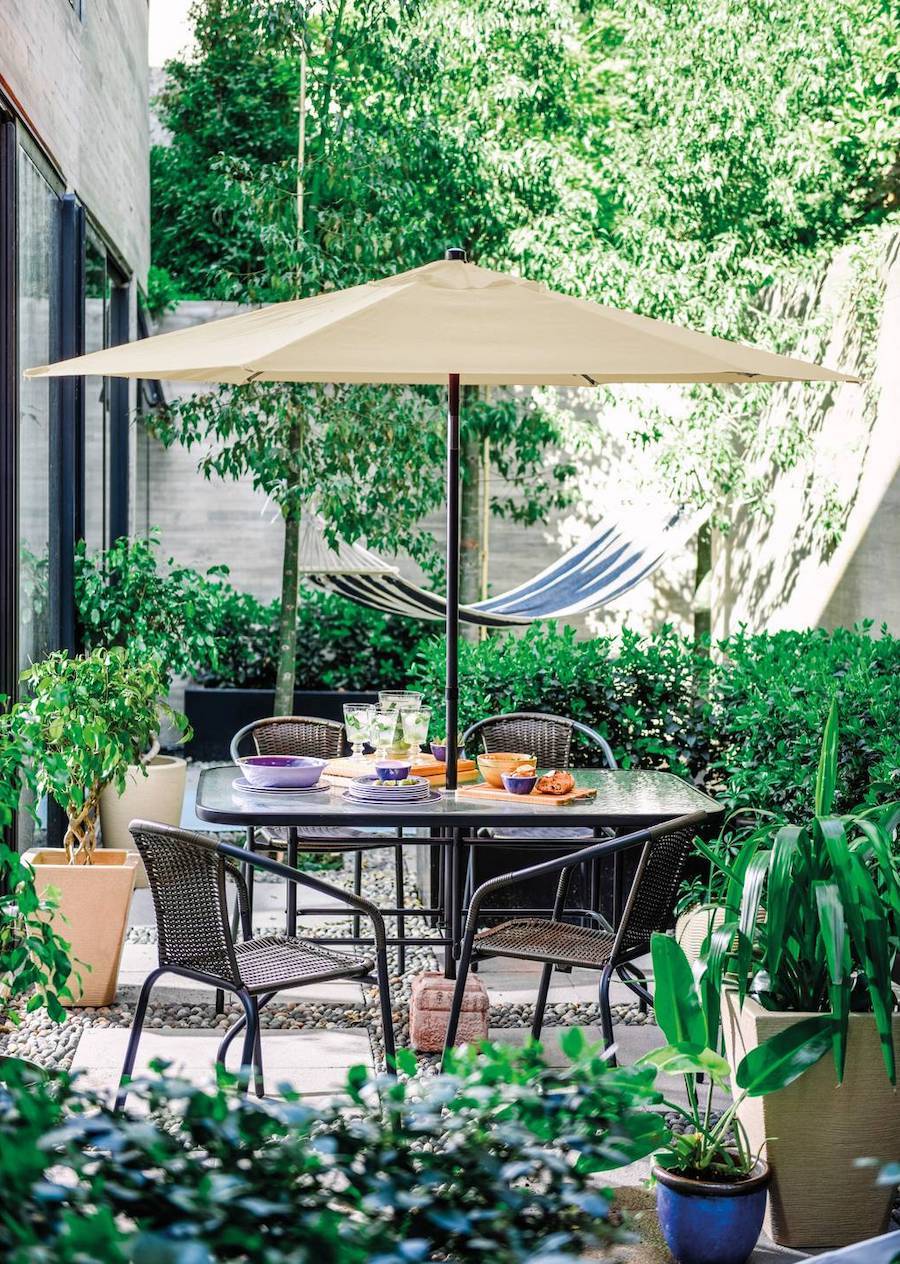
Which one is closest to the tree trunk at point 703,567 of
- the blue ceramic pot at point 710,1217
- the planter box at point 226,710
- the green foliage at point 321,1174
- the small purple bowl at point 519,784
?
the planter box at point 226,710

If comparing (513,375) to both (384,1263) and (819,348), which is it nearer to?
(384,1263)

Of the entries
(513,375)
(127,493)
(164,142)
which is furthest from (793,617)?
(164,142)

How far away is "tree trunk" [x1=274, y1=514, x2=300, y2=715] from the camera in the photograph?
712 cm

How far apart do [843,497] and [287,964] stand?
5.43m

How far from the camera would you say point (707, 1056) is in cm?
255

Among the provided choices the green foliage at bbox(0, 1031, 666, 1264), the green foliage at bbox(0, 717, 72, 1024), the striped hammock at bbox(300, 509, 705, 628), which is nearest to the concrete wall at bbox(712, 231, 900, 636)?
the striped hammock at bbox(300, 509, 705, 628)

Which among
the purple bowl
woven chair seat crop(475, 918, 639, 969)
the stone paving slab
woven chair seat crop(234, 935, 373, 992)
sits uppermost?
the purple bowl

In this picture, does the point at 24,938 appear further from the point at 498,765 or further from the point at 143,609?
the point at 143,609

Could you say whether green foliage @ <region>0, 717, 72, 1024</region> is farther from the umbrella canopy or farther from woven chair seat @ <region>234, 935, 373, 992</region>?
the umbrella canopy

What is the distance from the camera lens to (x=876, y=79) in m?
8.50

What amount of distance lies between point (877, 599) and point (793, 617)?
1.29 m

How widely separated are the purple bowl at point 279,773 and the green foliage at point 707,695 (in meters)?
1.46

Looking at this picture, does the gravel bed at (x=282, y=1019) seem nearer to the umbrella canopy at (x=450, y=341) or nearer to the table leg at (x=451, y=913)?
the table leg at (x=451, y=913)

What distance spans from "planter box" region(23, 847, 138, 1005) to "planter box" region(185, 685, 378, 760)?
4.74 meters
